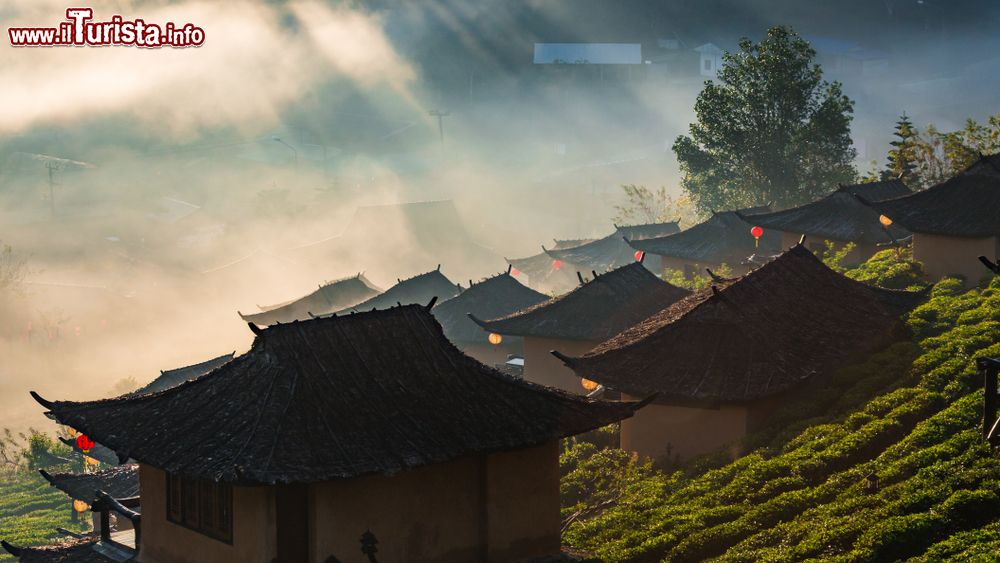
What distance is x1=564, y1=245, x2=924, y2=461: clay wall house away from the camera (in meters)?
29.6

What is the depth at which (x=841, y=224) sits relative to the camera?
51812mm

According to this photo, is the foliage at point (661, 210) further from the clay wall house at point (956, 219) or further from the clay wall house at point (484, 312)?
the clay wall house at point (956, 219)

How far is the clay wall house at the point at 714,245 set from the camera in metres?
60.4

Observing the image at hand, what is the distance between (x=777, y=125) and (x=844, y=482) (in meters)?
54.7

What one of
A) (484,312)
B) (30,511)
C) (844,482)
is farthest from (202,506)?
(30,511)

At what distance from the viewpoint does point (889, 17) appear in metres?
156

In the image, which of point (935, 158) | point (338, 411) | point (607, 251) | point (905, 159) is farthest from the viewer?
point (607, 251)

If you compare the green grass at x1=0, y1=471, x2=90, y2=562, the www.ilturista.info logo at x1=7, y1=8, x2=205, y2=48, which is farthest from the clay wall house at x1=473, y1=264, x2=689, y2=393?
the green grass at x1=0, y1=471, x2=90, y2=562

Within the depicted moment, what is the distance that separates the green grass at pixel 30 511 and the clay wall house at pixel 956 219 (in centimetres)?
3590

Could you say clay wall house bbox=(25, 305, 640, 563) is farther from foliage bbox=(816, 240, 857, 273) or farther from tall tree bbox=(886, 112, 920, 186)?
tall tree bbox=(886, 112, 920, 186)

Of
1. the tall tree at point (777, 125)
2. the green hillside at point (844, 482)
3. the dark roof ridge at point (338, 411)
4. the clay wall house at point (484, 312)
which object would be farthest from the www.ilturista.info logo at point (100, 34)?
the tall tree at point (777, 125)

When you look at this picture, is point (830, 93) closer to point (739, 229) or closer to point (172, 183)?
point (739, 229)

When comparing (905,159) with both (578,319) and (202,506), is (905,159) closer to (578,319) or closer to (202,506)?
(578,319)

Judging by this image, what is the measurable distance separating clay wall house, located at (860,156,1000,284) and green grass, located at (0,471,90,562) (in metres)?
35.9
